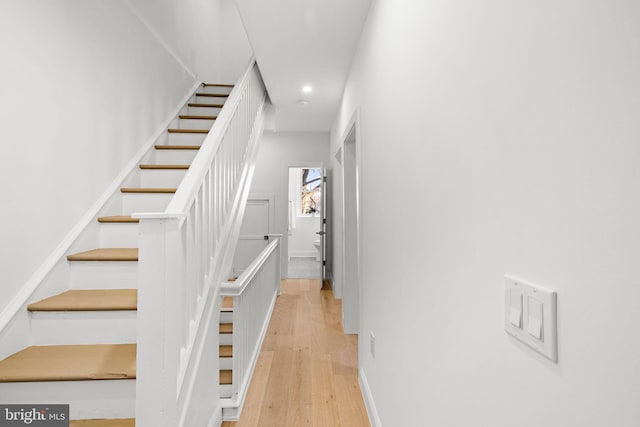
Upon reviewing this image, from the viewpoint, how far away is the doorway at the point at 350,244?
Answer: 10.9 feet

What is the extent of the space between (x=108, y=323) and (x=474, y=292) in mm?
1672

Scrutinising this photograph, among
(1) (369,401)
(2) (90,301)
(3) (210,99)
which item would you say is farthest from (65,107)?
(1) (369,401)

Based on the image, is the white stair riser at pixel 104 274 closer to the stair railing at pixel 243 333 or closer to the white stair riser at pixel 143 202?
the stair railing at pixel 243 333

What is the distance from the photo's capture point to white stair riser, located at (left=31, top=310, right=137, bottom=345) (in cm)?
158

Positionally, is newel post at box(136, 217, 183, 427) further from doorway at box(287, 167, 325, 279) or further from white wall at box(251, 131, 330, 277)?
doorway at box(287, 167, 325, 279)

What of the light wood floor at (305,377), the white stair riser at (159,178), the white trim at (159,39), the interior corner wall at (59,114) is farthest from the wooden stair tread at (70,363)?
the white trim at (159,39)

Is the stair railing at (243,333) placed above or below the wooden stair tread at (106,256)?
below

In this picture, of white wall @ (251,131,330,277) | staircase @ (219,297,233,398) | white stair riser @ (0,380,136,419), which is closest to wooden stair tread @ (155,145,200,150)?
staircase @ (219,297,233,398)

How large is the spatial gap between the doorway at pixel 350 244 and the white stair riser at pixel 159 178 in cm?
161

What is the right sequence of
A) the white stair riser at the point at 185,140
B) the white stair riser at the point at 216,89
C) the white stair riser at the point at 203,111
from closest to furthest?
the white stair riser at the point at 185,140 < the white stair riser at the point at 203,111 < the white stair riser at the point at 216,89

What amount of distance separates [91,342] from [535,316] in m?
1.89

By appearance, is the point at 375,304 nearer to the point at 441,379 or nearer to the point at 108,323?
the point at 441,379

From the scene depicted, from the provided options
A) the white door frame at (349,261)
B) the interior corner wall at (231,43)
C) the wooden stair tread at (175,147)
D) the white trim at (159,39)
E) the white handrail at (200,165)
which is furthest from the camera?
the interior corner wall at (231,43)

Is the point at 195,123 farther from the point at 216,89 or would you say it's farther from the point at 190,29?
the point at 190,29
